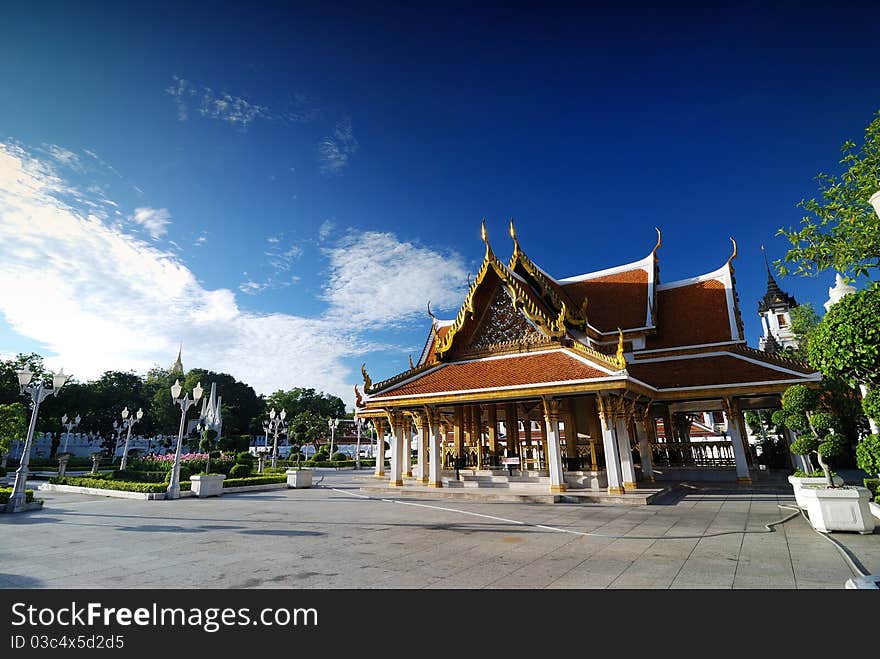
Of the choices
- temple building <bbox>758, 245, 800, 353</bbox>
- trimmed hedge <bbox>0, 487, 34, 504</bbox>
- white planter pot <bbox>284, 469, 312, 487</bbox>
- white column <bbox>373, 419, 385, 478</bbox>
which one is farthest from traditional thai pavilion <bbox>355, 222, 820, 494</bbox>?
temple building <bbox>758, 245, 800, 353</bbox>

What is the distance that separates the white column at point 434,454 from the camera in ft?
53.3

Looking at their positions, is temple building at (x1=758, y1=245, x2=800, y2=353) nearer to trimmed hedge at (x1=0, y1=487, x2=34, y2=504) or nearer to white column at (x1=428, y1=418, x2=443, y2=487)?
white column at (x1=428, y1=418, x2=443, y2=487)

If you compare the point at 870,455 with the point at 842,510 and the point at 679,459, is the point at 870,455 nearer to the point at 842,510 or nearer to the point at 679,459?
the point at 842,510

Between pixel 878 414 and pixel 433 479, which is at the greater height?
pixel 878 414

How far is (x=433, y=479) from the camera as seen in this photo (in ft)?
53.6

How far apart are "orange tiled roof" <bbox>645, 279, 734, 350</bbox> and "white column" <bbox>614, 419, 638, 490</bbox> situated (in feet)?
22.5

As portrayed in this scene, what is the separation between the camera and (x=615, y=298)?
2139 cm

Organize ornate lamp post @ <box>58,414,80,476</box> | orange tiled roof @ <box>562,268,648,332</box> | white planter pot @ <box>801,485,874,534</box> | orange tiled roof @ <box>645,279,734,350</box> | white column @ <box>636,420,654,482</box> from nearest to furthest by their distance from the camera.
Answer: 1. white planter pot @ <box>801,485,874,534</box>
2. white column @ <box>636,420,654,482</box>
3. orange tiled roof @ <box>645,279,734,350</box>
4. orange tiled roof @ <box>562,268,648,332</box>
5. ornate lamp post @ <box>58,414,80,476</box>

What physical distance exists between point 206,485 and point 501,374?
11791mm

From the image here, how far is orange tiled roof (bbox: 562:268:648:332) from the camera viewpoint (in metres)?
20.0

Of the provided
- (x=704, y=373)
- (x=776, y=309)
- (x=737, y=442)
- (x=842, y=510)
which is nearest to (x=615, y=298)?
(x=704, y=373)
